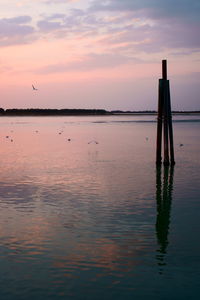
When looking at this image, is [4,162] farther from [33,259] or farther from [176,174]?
[33,259]

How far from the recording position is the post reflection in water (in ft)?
31.9

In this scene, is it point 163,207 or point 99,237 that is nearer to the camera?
point 99,237

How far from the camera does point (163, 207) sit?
1402 cm

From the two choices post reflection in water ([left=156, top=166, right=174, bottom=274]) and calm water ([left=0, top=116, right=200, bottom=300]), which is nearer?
calm water ([left=0, top=116, right=200, bottom=300])

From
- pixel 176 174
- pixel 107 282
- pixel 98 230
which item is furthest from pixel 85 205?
pixel 176 174

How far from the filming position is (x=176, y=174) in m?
→ 21.8

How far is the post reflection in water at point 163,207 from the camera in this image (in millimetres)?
9727

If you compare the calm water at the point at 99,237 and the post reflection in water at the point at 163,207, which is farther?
the post reflection in water at the point at 163,207

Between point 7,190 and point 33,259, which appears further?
point 7,190

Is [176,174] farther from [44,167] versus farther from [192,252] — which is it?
[192,252]

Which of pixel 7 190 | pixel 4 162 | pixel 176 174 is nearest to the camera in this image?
pixel 7 190

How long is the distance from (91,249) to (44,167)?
50.3 ft

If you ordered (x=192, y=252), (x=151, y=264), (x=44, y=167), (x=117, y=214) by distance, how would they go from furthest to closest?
(x=44, y=167) → (x=117, y=214) → (x=192, y=252) → (x=151, y=264)

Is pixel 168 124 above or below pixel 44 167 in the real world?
above
